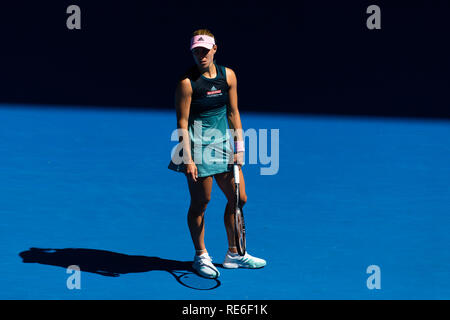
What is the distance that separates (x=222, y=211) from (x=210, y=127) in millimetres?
1811

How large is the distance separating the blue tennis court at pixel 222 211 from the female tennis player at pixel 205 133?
48cm

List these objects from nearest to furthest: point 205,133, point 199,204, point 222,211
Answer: point 205,133 < point 199,204 < point 222,211

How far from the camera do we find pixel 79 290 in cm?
726

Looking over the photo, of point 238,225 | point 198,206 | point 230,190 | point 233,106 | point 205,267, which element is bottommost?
point 205,267

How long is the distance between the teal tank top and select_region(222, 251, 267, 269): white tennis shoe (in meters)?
0.80

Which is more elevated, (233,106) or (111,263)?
(233,106)

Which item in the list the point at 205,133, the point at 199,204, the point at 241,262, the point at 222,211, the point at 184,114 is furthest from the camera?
the point at 222,211

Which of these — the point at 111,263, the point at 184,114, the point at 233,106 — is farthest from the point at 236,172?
the point at 111,263

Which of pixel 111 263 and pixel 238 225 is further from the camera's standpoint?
pixel 111 263

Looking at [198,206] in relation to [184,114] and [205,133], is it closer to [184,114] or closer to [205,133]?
[205,133]

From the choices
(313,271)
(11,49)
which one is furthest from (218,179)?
(11,49)

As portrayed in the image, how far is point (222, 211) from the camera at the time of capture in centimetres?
907

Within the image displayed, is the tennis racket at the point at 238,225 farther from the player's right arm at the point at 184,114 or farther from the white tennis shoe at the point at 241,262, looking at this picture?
the player's right arm at the point at 184,114

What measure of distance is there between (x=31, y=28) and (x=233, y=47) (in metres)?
3.36
